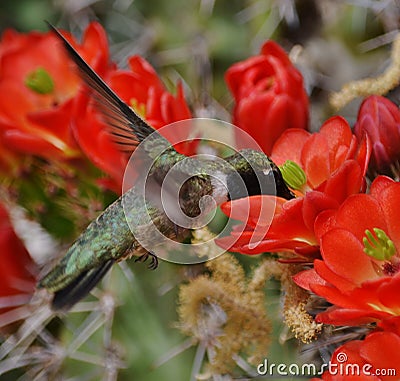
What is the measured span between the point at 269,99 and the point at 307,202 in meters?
A: 0.18

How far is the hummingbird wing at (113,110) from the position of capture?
0.55 m

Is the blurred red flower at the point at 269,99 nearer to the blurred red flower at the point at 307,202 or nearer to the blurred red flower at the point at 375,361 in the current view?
the blurred red flower at the point at 307,202

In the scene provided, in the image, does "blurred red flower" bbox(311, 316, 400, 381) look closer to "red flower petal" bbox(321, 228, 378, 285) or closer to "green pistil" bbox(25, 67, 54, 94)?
"red flower petal" bbox(321, 228, 378, 285)

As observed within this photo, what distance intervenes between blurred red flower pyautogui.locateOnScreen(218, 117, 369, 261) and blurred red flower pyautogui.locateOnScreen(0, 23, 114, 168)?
0.26m

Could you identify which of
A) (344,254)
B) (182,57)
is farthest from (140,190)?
(182,57)

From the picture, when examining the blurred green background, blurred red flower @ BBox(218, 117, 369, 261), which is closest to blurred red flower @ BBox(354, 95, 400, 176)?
blurred red flower @ BBox(218, 117, 369, 261)

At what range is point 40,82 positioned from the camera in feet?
2.72

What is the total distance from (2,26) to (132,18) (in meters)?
0.30

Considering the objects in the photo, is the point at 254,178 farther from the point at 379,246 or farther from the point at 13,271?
the point at 13,271

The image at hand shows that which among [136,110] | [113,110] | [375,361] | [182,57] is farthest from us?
[182,57]

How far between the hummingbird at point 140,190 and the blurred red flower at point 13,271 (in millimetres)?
144

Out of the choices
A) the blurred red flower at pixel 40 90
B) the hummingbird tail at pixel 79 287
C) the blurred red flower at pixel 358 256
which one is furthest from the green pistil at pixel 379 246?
the blurred red flower at pixel 40 90

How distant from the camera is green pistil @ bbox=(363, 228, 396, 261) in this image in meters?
0.49

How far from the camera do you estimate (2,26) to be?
1301mm
